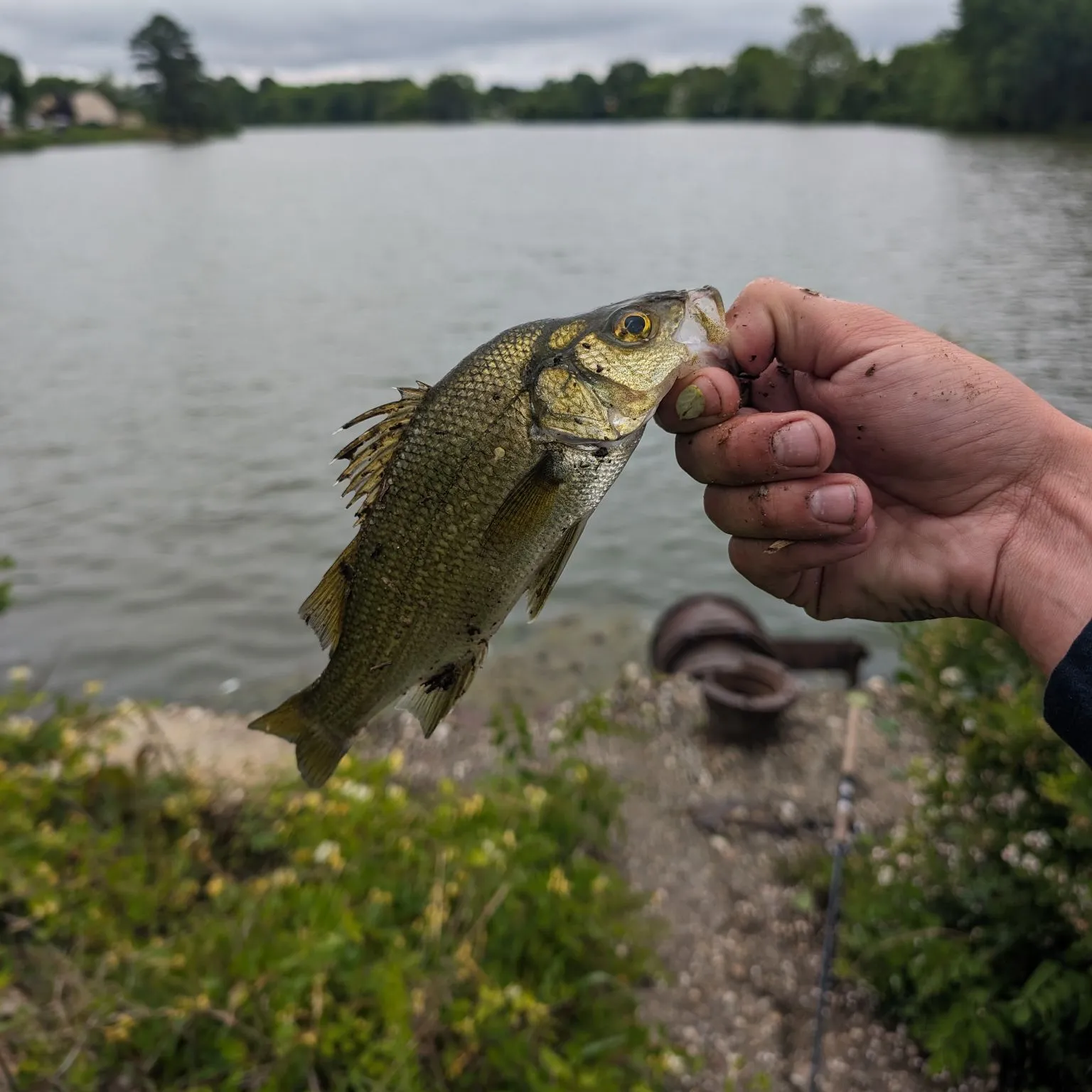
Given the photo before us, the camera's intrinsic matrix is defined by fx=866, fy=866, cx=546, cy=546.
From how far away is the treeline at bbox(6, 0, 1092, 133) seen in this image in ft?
163

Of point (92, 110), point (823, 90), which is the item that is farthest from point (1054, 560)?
point (92, 110)

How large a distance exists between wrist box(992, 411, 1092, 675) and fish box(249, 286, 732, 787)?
3.89ft

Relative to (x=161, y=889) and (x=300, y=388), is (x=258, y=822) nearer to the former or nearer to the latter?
(x=161, y=889)

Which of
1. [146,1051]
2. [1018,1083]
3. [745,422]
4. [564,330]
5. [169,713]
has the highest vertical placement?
[564,330]

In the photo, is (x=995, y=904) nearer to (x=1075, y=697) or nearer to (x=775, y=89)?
(x=1075, y=697)

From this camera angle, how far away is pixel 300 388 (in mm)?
14852

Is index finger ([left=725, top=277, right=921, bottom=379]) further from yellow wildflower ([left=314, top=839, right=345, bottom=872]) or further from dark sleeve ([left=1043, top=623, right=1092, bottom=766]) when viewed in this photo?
yellow wildflower ([left=314, top=839, right=345, bottom=872])

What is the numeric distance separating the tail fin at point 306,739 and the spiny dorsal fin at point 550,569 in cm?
65

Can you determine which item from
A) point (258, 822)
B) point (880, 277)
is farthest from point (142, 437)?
point (880, 277)

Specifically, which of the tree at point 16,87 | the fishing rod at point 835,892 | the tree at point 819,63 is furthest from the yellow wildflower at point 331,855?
the tree at point 16,87

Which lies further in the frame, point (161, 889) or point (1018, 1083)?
point (161, 889)

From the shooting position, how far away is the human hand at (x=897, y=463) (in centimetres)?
239

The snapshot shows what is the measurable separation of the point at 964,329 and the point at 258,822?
1278cm

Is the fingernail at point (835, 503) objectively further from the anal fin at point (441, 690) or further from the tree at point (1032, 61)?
the tree at point (1032, 61)
